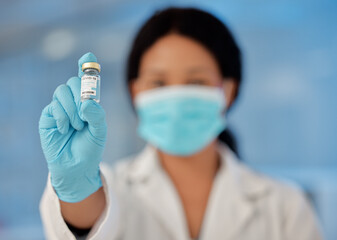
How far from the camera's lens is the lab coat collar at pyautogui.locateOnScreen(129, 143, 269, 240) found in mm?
1235

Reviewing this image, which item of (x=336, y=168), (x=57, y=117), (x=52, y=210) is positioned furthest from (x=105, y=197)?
(x=336, y=168)

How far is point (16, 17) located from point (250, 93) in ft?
7.70

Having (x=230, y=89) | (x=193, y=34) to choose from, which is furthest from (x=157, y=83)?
(x=230, y=89)

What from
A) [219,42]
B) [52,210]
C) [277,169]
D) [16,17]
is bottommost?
[277,169]

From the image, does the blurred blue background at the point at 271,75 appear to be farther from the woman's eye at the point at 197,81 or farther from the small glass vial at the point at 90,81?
the small glass vial at the point at 90,81

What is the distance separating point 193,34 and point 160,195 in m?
0.71

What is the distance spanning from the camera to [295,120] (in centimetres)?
322

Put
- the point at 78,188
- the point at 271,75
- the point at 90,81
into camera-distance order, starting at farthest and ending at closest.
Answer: the point at 271,75 < the point at 78,188 < the point at 90,81

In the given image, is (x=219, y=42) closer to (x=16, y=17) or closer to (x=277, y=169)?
(x=16, y=17)

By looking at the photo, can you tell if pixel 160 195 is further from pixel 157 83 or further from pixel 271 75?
pixel 271 75

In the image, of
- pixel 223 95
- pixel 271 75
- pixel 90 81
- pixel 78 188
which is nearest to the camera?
pixel 90 81

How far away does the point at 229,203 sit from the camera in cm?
131

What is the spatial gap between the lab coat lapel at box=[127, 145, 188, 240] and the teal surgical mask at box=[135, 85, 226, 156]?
122 mm

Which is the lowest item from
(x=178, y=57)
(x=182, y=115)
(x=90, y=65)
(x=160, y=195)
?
(x=160, y=195)
